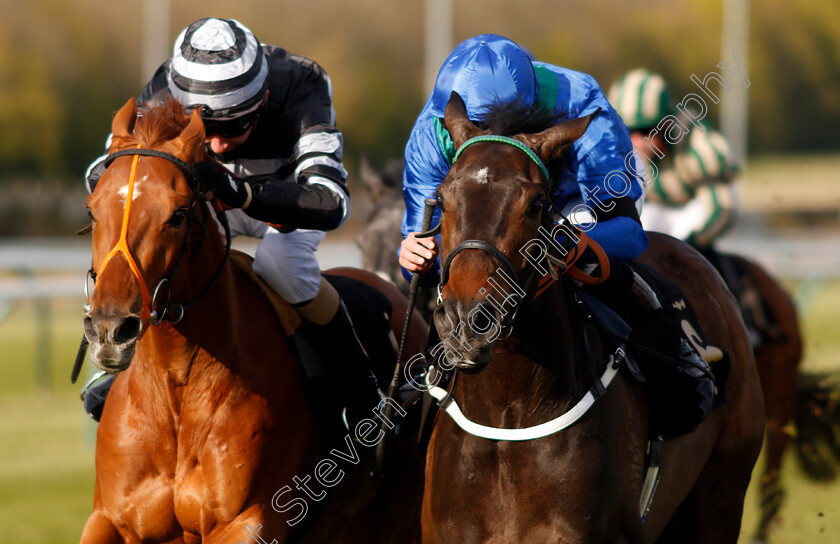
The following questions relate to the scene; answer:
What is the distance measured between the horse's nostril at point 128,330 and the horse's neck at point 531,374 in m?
0.98

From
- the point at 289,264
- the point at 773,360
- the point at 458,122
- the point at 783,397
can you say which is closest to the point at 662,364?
the point at 458,122

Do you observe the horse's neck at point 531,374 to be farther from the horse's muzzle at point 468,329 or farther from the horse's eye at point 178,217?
the horse's eye at point 178,217

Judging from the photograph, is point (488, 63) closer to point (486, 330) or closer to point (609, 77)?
point (486, 330)

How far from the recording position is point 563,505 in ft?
9.78

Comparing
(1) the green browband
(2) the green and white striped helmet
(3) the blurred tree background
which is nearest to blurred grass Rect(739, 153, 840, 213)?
(3) the blurred tree background

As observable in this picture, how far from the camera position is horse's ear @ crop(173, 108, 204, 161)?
3.13m

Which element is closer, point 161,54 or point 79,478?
point 79,478

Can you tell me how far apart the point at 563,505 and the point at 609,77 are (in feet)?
77.0

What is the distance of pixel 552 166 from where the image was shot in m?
3.09

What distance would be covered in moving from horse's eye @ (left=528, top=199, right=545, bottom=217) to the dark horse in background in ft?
8.60

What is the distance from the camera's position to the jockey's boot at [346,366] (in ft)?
12.6

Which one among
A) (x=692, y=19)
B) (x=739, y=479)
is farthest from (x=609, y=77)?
(x=739, y=479)

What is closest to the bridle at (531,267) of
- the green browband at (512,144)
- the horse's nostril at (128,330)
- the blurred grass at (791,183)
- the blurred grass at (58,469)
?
the green browband at (512,144)

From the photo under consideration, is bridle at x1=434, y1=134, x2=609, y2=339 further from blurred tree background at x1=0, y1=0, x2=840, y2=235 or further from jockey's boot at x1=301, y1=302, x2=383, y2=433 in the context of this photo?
blurred tree background at x1=0, y1=0, x2=840, y2=235
